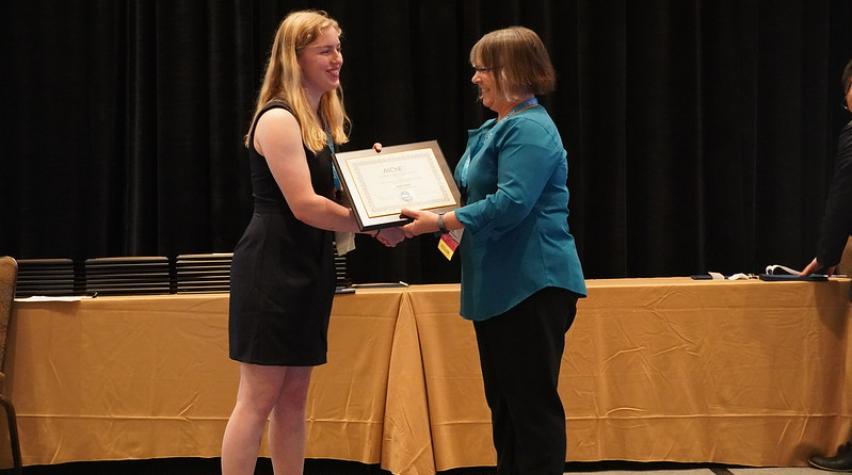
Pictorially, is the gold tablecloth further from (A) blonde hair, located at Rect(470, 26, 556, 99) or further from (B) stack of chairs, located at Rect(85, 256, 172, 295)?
(A) blonde hair, located at Rect(470, 26, 556, 99)

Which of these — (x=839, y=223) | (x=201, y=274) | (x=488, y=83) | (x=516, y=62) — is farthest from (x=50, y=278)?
(x=839, y=223)

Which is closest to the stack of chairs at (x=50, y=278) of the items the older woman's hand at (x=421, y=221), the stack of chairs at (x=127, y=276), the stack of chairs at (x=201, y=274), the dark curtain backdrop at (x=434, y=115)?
the stack of chairs at (x=127, y=276)

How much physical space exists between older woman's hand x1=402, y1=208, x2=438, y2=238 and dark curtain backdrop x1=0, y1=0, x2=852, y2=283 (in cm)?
162

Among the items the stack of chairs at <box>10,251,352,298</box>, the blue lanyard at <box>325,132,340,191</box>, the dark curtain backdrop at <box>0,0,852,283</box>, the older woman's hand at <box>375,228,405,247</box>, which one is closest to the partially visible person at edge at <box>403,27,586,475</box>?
the older woman's hand at <box>375,228,405,247</box>

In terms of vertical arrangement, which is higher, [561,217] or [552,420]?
[561,217]

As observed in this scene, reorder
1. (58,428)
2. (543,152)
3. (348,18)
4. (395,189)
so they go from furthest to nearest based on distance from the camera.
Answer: (348,18)
(58,428)
(395,189)
(543,152)

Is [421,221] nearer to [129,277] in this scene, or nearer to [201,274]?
[201,274]

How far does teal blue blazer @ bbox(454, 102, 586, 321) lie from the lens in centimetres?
209

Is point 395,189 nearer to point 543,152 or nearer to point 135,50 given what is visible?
point 543,152

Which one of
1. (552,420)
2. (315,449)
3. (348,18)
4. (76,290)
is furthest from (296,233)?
(348,18)

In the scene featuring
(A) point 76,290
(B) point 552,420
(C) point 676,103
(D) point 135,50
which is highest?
(D) point 135,50

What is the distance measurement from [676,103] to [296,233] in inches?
98.8

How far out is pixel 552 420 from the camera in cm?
218

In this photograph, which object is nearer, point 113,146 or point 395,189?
point 395,189
